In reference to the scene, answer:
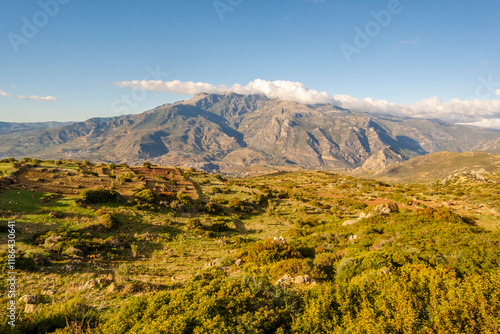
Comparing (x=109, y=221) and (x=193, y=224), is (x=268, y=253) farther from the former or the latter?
(x=109, y=221)

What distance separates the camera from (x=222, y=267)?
16.8 metres

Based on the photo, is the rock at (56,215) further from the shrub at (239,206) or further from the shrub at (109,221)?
the shrub at (239,206)

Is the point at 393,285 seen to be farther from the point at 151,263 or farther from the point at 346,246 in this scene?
the point at 151,263

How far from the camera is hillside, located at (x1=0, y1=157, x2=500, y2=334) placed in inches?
322

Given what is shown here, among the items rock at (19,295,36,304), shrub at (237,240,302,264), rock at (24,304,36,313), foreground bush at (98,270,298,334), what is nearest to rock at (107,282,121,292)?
rock at (24,304,36,313)

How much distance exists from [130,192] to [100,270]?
19.4 meters

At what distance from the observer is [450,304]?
8.38m

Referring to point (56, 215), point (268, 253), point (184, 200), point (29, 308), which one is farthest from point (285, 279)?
point (184, 200)

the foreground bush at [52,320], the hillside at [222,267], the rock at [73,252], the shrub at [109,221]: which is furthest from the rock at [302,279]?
the shrub at [109,221]

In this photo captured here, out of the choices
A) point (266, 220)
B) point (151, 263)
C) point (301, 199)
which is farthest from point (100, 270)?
point (301, 199)

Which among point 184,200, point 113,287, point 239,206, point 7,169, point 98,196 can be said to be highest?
point 7,169

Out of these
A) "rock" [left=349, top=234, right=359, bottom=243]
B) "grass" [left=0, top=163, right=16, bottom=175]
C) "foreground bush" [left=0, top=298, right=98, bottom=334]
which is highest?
"grass" [left=0, top=163, right=16, bottom=175]

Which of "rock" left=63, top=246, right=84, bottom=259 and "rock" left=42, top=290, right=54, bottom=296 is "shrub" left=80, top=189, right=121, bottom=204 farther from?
"rock" left=42, top=290, right=54, bottom=296

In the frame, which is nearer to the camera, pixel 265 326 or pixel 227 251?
pixel 265 326
